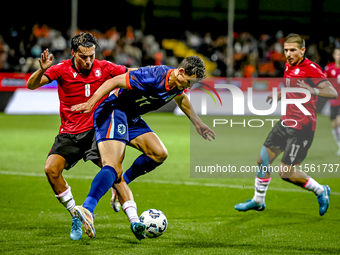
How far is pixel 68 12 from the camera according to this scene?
81.5 feet

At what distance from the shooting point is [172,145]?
11758mm

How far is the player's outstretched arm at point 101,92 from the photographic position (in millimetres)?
4434

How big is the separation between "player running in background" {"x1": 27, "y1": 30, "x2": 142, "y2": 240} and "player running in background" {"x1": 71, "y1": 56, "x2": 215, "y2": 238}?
0.28 metres

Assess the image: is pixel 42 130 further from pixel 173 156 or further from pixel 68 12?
pixel 68 12

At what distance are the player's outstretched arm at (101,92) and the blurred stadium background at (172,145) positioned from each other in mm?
1284

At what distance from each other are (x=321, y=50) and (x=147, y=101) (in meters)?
19.6

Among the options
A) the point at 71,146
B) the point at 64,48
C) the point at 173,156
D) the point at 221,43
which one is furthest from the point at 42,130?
the point at 221,43

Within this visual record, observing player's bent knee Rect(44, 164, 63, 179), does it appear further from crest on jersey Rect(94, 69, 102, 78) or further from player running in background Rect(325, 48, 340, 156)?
player running in background Rect(325, 48, 340, 156)

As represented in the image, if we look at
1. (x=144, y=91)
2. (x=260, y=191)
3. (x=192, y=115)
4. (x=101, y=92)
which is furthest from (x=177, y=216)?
(x=101, y=92)

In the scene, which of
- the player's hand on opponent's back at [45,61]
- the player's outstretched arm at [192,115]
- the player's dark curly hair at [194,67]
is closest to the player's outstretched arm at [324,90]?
the player's outstretched arm at [192,115]

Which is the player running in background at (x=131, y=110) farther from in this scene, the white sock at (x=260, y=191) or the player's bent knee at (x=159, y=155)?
the white sock at (x=260, y=191)

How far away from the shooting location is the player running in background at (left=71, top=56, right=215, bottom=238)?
4430mm

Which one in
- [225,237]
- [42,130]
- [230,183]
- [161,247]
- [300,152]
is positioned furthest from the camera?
[42,130]

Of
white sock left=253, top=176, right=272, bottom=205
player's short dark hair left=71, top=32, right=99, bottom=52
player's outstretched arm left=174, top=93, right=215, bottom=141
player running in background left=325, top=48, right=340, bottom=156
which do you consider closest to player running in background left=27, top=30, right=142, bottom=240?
player's short dark hair left=71, top=32, right=99, bottom=52
